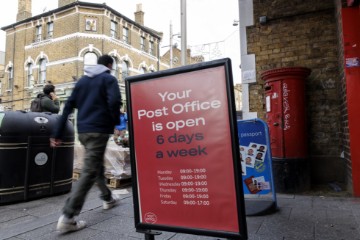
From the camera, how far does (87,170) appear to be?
3115 mm

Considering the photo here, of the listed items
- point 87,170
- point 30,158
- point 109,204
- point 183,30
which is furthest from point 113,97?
point 183,30

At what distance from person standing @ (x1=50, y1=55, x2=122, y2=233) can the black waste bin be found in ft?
4.65

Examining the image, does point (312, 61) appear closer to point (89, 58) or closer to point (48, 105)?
point (48, 105)

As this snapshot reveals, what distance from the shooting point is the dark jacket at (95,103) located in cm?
317

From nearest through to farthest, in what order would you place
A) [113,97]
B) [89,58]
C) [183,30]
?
1. [113,97]
2. [183,30]
3. [89,58]

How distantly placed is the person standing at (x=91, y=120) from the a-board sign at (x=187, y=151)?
94cm

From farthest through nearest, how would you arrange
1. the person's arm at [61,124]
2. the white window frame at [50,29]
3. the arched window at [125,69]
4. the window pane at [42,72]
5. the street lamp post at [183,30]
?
the arched window at [125,69], the window pane at [42,72], the white window frame at [50,29], the street lamp post at [183,30], the person's arm at [61,124]

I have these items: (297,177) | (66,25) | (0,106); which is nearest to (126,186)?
(297,177)

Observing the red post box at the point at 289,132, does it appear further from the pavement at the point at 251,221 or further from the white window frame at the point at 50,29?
the white window frame at the point at 50,29

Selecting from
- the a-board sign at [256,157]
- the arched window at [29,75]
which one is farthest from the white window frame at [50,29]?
the a-board sign at [256,157]

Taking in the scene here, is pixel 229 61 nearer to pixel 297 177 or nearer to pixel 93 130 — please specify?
pixel 93 130

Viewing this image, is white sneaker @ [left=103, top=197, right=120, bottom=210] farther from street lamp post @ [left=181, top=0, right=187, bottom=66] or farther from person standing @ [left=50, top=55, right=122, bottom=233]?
street lamp post @ [left=181, top=0, right=187, bottom=66]

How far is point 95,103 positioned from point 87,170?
0.74 m

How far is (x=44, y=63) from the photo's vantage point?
26.0 metres
